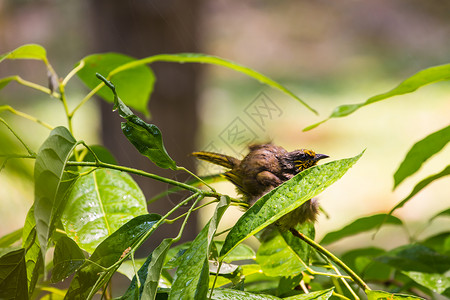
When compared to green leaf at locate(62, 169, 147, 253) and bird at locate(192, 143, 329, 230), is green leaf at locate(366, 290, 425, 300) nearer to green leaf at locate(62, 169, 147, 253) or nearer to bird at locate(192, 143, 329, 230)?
bird at locate(192, 143, 329, 230)

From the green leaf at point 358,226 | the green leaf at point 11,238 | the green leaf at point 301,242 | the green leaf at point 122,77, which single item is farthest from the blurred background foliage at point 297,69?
the green leaf at point 301,242

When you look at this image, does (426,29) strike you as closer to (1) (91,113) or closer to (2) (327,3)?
(2) (327,3)

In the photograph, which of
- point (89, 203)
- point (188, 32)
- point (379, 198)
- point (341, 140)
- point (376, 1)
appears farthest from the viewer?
point (376, 1)

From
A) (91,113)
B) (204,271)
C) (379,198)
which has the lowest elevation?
(379,198)

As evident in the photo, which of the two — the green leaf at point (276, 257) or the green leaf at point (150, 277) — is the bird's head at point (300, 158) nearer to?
the green leaf at point (276, 257)

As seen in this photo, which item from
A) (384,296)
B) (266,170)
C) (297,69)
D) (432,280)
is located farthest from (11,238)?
(297,69)

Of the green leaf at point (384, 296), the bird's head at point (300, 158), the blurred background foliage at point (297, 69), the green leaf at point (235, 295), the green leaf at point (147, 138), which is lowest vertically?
the green leaf at point (384, 296)

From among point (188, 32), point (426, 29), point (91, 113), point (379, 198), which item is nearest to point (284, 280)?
point (188, 32)
